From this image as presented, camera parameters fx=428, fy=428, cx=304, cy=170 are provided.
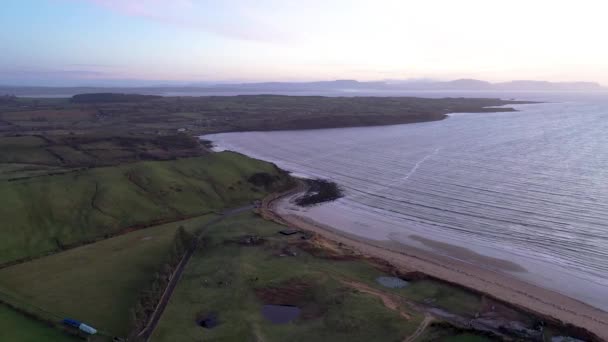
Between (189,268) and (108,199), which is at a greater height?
(108,199)

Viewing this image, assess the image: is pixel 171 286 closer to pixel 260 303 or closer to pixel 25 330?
pixel 260 303

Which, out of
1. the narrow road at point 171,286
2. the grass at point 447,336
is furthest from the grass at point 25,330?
the grass at point 447,336

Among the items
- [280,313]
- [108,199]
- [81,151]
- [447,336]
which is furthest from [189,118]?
[447,336]

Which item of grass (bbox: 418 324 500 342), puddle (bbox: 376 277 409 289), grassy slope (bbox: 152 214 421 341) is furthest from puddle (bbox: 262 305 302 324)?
grass (bbox: 418 324 500 342)

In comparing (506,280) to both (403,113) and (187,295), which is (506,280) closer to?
(187,295)

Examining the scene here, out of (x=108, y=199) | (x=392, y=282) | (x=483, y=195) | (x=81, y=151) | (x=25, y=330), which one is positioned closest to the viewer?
(x=25, y=330)

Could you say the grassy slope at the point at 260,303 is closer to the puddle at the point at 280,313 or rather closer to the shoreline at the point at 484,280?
the puddle at the point at 280,313
